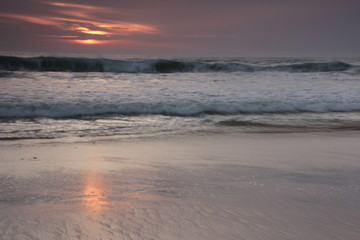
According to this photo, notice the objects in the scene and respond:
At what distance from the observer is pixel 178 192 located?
2.35 m

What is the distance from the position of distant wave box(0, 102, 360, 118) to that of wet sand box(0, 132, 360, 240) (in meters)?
2.90

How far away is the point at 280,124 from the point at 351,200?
13.4 ft

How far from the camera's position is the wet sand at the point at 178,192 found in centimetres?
175

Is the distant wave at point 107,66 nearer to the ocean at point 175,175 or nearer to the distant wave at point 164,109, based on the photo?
the distant wave at point 164,109

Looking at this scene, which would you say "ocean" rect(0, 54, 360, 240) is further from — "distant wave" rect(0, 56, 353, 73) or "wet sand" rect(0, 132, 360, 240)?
"distant wave" rect(0, 56, 353, 73)

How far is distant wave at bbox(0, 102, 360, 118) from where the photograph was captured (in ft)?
22.4

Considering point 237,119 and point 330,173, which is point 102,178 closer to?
point 330,173

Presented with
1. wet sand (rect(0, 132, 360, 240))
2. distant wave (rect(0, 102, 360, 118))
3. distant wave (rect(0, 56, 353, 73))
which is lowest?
distant wave (rect(0, 102, 360, 118))

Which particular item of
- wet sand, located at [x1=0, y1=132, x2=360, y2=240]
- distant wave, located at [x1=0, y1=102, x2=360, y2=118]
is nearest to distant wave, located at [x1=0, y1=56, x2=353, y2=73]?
distant wave, located at [x1=0, y1=102, x2=360, y2=118]

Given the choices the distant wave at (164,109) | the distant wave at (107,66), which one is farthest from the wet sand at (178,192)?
the distant wave at (107,66)

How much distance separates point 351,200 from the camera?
220cm

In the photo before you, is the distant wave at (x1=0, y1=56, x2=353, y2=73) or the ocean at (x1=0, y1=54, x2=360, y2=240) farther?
the distant wave at (x1=0, y1=56, x2=353, y2=73)

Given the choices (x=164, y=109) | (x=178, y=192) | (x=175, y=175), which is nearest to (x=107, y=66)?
(x=164, y=109)

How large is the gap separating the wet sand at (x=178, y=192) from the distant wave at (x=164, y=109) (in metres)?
2.90
